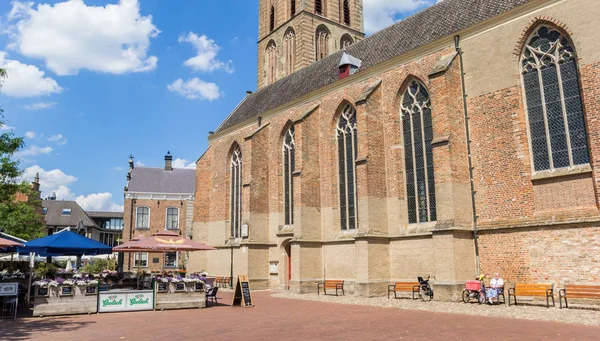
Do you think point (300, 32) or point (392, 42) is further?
point (300, 32)

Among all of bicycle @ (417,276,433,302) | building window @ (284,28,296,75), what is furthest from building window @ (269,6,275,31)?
bicycle @ (417,276,433,302)

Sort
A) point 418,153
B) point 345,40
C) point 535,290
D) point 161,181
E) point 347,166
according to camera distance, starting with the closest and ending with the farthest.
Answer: point 535,290 < point 418,153 < point 347,166 < point 345,40 < point 161,181

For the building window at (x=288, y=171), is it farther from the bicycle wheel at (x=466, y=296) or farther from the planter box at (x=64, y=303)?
the planter box at (x=64, y=303)

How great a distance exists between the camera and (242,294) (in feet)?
54.0

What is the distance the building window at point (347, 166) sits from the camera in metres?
22.2

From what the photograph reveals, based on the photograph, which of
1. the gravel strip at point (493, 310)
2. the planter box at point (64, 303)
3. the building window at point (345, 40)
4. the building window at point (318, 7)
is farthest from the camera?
the building window at point (345, 40)

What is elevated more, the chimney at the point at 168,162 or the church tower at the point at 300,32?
the church tower at the point at 300,32

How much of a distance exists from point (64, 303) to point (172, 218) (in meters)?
30.3

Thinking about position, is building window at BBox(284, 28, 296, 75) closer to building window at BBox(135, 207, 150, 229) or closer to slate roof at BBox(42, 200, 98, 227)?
building window at BBox(135, 207, 150, 229)

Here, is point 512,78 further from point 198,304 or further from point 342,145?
point 198,304

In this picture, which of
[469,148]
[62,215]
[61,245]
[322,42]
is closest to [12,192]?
[61,245]

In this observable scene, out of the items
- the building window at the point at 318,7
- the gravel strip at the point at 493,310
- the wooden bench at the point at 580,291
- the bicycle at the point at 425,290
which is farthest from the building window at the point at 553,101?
the building window at the point at 318,7

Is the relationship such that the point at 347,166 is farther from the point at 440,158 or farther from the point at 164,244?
the point at 164,244

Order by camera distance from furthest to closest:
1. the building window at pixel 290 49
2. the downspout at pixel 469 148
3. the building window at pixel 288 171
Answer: the building window at pixel 290 49
the building window at pixel 288 171
the downspout at pixel 469 148
